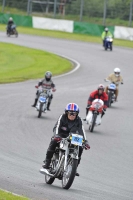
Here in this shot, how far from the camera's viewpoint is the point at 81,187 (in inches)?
477

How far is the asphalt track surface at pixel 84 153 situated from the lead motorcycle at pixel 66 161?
0.68 feet

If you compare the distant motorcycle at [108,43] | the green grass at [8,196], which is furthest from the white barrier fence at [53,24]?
the green grass at [8,196]

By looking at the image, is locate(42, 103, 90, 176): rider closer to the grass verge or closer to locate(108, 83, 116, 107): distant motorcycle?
locate(108, 83, 116, 107): distant motorcycle

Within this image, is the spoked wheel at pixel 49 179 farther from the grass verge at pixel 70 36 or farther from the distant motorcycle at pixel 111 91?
the grass verge at pixel 70 36

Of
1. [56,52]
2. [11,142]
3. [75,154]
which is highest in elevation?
[75,154]

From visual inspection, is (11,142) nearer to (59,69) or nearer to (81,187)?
(81,187)

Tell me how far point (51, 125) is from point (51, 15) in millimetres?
48592

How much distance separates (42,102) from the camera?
2342cm

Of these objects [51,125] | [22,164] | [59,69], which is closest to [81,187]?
[22,164]

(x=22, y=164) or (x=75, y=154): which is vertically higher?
(x=75, y=154)

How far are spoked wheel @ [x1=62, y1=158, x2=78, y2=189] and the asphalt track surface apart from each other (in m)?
0.13

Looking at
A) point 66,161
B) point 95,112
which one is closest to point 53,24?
point 95,112

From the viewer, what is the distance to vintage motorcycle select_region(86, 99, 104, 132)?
2123 cm

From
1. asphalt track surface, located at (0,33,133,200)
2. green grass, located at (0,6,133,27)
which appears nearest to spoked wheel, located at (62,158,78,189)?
asphalt track surface, located at (0,33,133,200)
